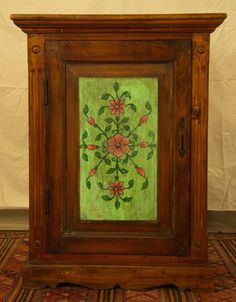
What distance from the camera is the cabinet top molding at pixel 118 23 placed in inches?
61.4

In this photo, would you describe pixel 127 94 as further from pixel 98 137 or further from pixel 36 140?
pixel 36 140

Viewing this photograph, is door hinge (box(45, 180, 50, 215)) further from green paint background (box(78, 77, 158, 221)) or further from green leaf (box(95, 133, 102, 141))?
green leaf (box(95, 133, 102, 141))

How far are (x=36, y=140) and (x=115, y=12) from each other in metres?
0.92

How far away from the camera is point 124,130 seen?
1.66 metres

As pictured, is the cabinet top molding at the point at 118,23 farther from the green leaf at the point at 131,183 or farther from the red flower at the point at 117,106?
the green leaf at the point at 131,183

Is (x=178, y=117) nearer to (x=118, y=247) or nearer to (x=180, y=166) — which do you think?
(x=180, y=166)

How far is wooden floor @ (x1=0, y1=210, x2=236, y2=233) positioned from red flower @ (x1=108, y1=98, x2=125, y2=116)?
999 millimetres

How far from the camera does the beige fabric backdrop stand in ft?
7.58

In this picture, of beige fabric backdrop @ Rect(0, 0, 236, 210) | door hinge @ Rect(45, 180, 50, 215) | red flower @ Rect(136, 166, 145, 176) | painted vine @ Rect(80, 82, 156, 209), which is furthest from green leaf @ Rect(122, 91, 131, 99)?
beige fabric backdrop @ Rect(0, 0, 236, 210)

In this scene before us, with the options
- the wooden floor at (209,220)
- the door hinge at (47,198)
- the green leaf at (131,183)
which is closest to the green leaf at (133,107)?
the green leaf at (131,183)

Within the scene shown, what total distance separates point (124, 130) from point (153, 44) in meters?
0.28

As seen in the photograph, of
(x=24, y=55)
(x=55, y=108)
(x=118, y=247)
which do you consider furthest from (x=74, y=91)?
(x=24, y=55)

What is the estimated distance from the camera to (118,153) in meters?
1.66

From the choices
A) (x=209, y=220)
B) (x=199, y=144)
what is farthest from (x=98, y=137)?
(x=209, y=220)
